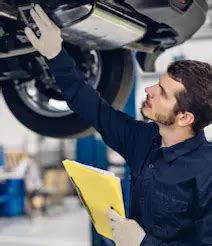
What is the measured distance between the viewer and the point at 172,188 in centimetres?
130

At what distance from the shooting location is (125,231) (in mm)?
1354

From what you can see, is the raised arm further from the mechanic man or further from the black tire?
the black tire

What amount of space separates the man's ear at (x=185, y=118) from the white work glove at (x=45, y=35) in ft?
1.19

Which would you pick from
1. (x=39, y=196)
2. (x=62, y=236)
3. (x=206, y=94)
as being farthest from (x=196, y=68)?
(x=39, y=196)

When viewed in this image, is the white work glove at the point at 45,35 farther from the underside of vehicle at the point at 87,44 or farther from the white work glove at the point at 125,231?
the white work glove at the point at 125,231

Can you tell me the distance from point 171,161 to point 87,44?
21.8 inches

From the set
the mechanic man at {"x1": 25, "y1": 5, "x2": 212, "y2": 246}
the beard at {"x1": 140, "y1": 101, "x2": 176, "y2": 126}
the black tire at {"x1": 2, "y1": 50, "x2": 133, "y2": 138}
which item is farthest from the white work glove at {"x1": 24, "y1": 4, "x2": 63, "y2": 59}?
the black tire at {"x1": 2, "y1": 50, "x2": 133, "y2": 138}

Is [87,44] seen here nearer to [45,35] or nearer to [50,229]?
[45,35]

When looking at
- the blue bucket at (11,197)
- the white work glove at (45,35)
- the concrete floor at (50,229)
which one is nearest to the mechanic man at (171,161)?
the white work glove at (45,35)

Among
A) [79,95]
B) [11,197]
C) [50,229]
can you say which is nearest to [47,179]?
[11,197]

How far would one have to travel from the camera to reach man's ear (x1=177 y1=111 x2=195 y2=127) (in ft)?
4.35

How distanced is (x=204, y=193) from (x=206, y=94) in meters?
0.24

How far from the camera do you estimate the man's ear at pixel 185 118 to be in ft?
4.35

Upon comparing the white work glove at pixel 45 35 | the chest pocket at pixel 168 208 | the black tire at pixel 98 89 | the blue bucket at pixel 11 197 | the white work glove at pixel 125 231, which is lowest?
the blue bucket at pixel 11 197
